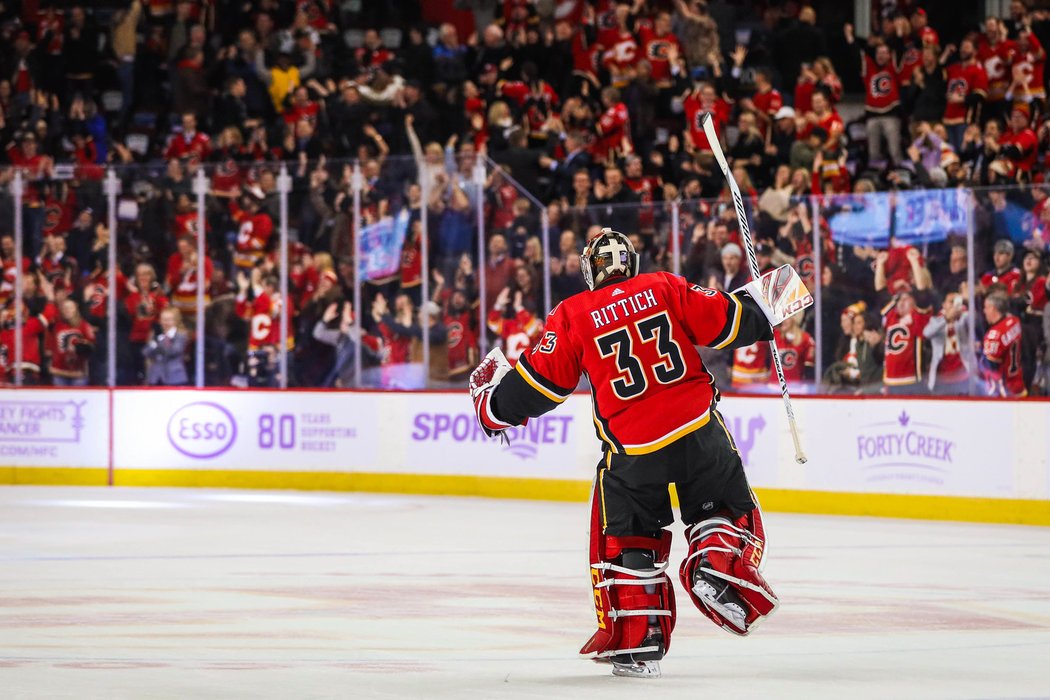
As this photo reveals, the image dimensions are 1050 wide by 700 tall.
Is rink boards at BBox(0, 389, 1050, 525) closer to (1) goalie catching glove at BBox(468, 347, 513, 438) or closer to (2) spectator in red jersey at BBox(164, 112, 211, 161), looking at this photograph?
(2) spectator in red jersey at BBox(164, 112, 211, 161)

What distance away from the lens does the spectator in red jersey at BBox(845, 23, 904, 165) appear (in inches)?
645

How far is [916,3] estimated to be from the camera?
18.3 m

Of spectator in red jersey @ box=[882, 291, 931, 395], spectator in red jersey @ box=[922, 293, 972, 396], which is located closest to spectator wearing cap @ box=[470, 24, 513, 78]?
spectator in red jersey @ box=[882, 291, 931, 395]

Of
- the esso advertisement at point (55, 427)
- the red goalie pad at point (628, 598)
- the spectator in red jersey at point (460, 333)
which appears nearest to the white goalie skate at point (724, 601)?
the red goalie pad at point (628, 598)

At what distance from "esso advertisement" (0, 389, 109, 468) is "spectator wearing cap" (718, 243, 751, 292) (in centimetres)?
545

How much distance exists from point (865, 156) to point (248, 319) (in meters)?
5.63

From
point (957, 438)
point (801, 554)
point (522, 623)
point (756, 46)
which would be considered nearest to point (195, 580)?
point (522, 623)

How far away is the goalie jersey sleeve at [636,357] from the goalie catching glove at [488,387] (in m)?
0.03

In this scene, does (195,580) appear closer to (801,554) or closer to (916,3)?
(801,554)

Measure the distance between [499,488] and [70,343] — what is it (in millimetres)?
3835

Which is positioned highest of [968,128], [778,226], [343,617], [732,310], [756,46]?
[756,46]

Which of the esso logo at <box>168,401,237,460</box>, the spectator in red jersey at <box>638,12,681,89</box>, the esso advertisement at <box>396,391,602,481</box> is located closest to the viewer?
the esso advertisement at <box>396,391,602,481</box>

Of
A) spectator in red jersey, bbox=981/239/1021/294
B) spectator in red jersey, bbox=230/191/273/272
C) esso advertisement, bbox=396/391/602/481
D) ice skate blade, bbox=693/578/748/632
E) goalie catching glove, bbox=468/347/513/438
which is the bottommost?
ice skate blade, bbox=693/578/748/632

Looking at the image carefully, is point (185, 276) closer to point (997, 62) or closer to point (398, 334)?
point (398, 334)
